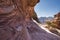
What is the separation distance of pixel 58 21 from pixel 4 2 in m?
24.7

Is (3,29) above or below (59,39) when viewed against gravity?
below

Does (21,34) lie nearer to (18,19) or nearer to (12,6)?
(18,19)

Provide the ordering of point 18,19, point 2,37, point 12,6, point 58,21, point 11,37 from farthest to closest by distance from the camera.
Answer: point 58,21
point 18,19
point 12,6
point 11,37
point 2,37

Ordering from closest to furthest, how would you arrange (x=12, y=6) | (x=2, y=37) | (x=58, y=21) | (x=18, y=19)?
(x=2, y=37), (x=12, y=6), (x=18, y=19), (x=58, y=21)

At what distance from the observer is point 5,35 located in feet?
14.4

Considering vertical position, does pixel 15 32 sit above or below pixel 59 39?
below

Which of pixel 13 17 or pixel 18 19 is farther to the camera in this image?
pixel 18 19

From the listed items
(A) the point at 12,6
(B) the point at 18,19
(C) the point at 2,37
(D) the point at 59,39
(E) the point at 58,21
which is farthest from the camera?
(E) the point at 58,21

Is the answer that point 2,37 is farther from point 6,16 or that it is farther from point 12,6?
point 12,6

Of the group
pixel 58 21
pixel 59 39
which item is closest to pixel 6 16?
pixel 59 39

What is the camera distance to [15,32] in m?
4.75

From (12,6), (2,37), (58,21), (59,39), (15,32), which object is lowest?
(2,37)

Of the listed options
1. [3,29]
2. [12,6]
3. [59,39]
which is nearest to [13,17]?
[12,6]

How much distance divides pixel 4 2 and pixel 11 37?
1.00m
